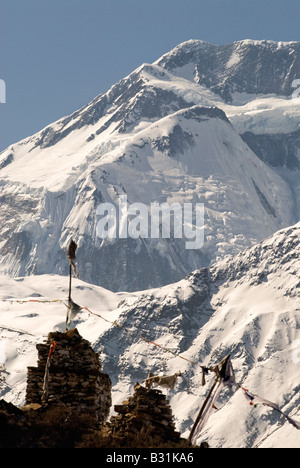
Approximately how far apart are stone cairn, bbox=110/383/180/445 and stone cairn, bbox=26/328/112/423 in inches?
151

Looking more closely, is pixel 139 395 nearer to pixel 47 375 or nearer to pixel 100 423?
pixel 100 423

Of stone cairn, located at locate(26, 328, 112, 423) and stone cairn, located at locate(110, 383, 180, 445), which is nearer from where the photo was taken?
stone cairn, located at locate(110, 383, 180, 445)

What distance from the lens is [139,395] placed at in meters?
36.8

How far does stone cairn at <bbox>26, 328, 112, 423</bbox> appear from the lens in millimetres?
40656

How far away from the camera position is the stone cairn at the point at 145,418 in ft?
117

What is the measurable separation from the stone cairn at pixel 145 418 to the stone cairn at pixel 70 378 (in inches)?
151

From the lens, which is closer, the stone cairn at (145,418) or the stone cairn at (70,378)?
the stone cairn at (145,418)

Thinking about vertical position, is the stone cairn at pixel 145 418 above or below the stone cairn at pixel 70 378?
below
